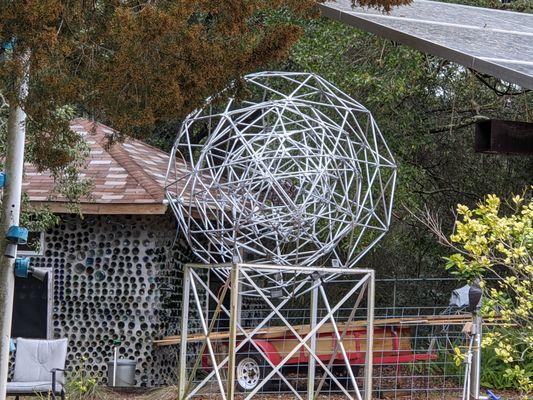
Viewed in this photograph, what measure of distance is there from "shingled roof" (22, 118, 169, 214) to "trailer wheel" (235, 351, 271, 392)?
2.20 meters

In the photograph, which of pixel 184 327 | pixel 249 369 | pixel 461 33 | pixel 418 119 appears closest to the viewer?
pixel 184 327

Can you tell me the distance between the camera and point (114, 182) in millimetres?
14219

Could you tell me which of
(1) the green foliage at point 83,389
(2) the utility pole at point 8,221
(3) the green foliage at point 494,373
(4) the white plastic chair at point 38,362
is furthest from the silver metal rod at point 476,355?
(3) the green foliage at point 494,373

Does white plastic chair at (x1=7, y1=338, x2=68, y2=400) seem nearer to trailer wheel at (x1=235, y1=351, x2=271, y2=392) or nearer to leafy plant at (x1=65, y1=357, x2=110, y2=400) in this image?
leafy plant at (x1=65, y1=357, x2=110, y2=400)

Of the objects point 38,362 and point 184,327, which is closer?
point 184,327

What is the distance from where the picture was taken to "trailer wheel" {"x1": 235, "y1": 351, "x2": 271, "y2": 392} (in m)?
13.2

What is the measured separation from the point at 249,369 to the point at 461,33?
5.71 metres

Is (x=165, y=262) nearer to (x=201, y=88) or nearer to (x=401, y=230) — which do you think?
(x=401, y=230)

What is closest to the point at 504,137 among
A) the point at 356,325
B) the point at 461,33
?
the point at 461,33

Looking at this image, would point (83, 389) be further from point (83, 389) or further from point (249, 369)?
point (249, 369)

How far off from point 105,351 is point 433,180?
639 cm

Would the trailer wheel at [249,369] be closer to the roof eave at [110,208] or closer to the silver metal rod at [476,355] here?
the roof eave at [110,208]

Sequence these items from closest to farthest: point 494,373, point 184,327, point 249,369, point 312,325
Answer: point 184,327 → point 312,325 → point 249,369 → point 494,373

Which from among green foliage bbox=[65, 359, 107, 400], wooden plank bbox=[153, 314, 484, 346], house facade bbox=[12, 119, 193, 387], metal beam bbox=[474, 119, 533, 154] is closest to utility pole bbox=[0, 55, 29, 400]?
green foliage bbox=[65, 359, 107, 400]
